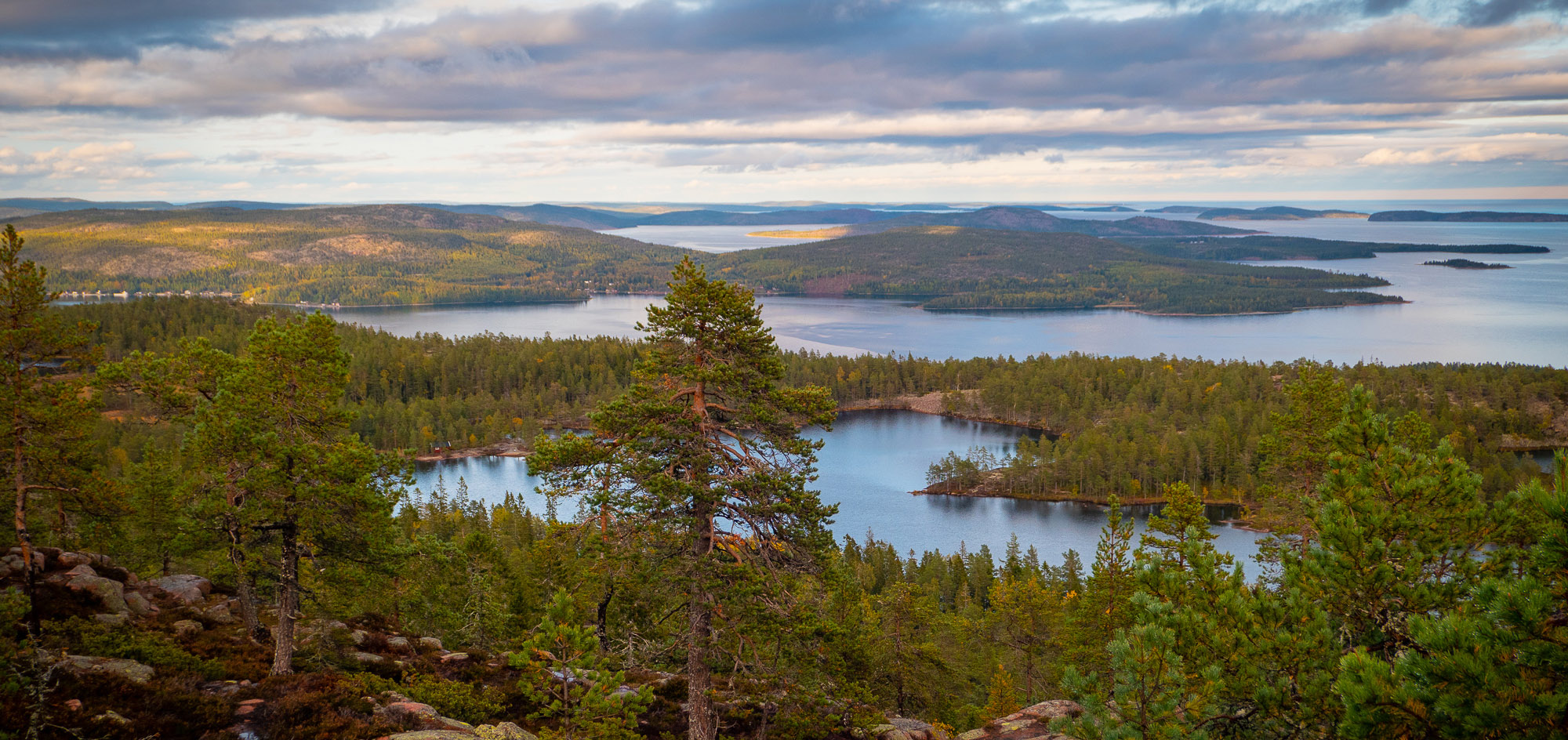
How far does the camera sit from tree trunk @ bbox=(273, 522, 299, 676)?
A: 1833 cm

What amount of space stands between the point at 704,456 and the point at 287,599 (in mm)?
10549

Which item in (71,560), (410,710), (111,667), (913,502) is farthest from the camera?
(913,502)

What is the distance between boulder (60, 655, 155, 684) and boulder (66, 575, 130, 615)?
14.1 feet

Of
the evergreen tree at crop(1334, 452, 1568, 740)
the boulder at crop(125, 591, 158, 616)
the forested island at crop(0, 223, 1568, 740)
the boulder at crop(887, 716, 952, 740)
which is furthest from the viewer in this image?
the boulder at crop(125, 591, 158, 616)

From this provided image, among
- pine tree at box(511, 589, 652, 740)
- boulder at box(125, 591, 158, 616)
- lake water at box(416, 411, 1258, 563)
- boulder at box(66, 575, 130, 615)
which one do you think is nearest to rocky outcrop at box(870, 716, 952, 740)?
pine tree at box(511, 589, 652, 740)

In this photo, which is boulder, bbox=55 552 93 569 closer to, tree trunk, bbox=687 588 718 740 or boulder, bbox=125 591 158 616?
boulder, bbox=125 591 158 616

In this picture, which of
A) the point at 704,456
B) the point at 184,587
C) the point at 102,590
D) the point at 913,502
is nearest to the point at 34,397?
the point at 102,590

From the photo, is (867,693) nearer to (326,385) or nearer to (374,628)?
(326,385)

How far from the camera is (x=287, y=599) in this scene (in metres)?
18.7

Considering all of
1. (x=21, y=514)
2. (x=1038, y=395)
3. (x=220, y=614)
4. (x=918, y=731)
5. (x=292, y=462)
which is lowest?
(x=1038, y=395)

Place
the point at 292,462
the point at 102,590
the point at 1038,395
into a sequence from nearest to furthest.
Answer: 1. the point at 292,462
2. the point at 102,590
3. the point at 1038,395

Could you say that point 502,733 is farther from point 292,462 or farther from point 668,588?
point 292,462

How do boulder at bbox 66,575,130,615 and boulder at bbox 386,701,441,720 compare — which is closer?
boulder at bbox 386,701,441,720

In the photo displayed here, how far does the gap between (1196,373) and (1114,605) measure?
133089 mm
